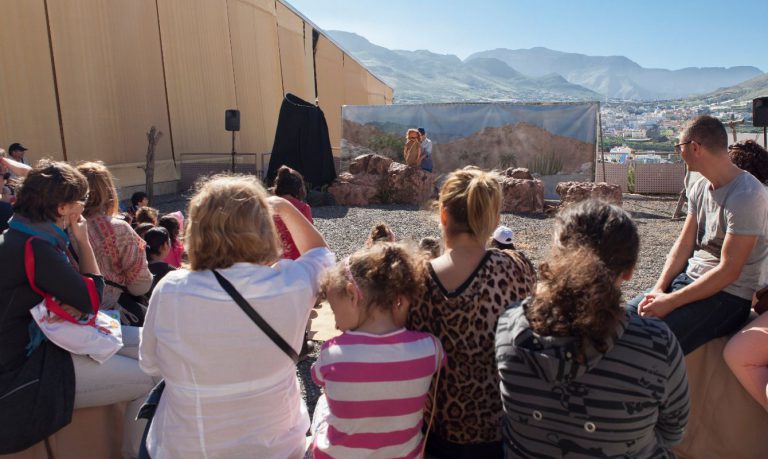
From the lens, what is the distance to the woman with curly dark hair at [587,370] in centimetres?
155

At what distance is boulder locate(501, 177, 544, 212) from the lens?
38.2 feet

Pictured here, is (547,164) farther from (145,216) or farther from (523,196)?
(145,216)

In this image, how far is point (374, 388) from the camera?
5.97ft

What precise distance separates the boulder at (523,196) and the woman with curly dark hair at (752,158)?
859cm

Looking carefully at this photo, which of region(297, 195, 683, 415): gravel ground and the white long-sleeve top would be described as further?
region(297, 195, 683, 415): gravel ground

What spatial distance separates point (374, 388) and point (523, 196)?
1036 centimetres

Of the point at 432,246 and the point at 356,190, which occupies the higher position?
the point at 432,246

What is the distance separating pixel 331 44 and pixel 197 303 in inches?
1028

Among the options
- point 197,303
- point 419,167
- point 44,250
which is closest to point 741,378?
point 197,303

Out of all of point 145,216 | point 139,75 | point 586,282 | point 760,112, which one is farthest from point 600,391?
point 139,75

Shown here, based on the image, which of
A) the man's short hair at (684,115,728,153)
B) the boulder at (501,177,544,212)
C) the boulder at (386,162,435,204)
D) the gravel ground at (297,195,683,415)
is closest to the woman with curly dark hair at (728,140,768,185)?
the man's short hair at (684,115,728,153)

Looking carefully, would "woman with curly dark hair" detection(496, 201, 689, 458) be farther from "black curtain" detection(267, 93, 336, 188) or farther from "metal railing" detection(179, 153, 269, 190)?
"metal railing" detection(179, 153, 269, 190)

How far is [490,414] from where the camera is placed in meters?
2.08

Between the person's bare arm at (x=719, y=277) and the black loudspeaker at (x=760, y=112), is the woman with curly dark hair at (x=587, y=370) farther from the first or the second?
the black loudspeaker at (x=760, y=112)
